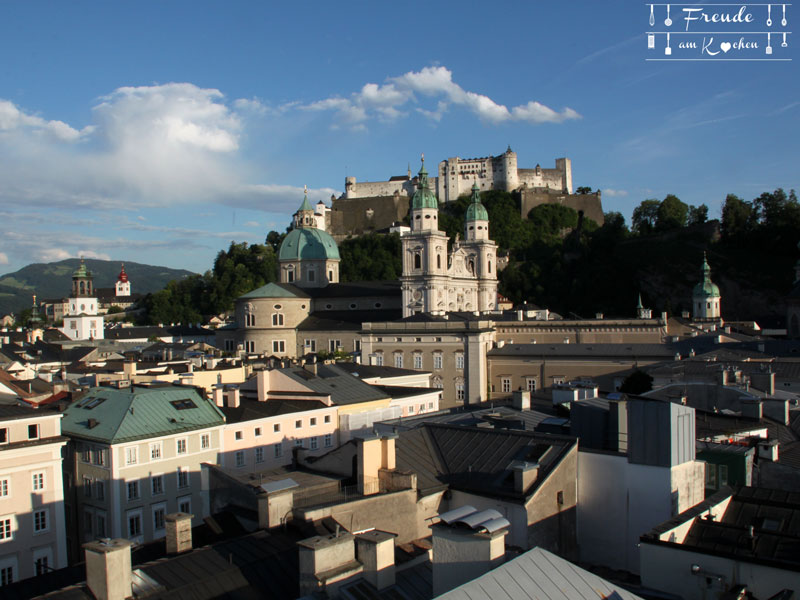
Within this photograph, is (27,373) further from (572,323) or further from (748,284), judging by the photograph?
(748,284)

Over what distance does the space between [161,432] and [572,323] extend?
3698 centimetres

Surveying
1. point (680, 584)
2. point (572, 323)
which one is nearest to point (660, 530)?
point (680, 584)

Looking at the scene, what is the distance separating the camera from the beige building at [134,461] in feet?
66.7

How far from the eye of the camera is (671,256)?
269ft

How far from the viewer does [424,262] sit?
2301 inches

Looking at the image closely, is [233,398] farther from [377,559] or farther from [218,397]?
[377,559]

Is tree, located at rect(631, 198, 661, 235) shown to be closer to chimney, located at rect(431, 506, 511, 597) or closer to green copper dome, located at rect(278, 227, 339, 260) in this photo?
green copper dome, located at rect(278, 227, 339, 260)

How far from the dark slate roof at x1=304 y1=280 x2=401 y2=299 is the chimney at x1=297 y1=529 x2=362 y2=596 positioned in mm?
55436

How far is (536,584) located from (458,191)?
110m

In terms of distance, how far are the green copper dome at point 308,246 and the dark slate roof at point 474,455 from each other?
58.8 metres

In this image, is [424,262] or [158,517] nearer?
[158,517]

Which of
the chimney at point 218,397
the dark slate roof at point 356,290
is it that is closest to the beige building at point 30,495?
the chimney at point 218,397

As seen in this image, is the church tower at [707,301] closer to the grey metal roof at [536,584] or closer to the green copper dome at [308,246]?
the green copper dome at [308,246]

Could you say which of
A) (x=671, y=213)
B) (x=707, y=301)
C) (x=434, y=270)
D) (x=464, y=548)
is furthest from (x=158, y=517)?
(x=671, y=213)
